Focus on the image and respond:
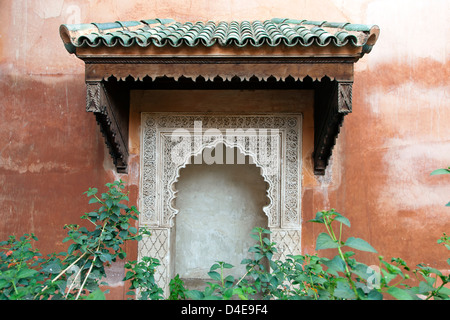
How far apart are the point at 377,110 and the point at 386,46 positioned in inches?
28.3

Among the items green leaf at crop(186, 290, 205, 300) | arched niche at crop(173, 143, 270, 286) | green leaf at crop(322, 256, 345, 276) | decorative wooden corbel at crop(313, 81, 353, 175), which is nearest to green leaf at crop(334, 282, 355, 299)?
green leaf at crop(322, 256, 345, 276)

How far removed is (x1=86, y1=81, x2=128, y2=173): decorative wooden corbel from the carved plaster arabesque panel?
220 mm

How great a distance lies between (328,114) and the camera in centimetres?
256

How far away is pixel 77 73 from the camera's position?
10.7 ft

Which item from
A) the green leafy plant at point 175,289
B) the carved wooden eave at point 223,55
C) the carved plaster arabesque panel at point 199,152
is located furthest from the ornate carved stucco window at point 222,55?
the green leafy plant at point 175,289

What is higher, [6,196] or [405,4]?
[405,4]

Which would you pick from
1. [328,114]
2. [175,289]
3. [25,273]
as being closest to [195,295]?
[25,273]

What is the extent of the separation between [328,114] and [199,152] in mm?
1344

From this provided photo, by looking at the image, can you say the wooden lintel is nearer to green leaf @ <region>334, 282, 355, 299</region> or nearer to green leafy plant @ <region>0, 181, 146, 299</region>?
green leafy plant @ <region>0, 181, 146, 299</region>

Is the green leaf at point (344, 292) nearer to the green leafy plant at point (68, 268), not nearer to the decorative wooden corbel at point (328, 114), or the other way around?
the green leafy plant at point (68, 268)

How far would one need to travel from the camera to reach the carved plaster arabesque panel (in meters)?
3.08
